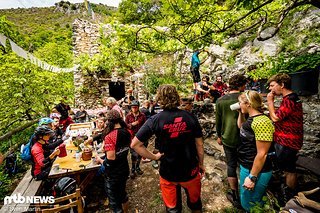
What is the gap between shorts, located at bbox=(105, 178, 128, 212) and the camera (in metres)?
2.68

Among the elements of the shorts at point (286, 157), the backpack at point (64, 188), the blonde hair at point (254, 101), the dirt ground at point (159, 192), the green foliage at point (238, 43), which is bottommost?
the dirt ground at point (159, 192)

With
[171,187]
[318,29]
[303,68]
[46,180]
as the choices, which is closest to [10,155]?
[46,180]

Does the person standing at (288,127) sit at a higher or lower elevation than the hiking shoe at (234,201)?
higher

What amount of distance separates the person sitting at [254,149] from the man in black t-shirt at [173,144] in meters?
0.55

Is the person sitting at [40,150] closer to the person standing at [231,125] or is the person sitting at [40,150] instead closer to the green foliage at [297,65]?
the person standing at [231,125]

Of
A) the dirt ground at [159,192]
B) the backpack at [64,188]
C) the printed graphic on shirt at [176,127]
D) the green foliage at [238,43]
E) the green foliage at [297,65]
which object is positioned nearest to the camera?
the printed graphic on shirt at [176,127]

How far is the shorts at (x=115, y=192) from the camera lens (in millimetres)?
2684

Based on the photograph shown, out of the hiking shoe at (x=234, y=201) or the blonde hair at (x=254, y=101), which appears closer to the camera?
the blonde hair at (x=254, y=101)

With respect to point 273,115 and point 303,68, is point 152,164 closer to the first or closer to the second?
point 273,115

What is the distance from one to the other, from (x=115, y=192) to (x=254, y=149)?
2095 mm

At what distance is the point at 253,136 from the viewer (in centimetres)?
195

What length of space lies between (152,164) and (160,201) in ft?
4.41

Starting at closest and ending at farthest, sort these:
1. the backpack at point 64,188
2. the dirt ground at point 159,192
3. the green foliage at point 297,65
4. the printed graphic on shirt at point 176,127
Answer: the printed graphic on shirt at point 176,127, the backpack at point 64,188, the dirt ground at point 159,192, the green foliage at point 297,65

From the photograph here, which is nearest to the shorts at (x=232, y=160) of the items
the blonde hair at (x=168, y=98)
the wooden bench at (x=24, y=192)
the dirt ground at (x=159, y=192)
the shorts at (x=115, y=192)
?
the dirt ground at (x=159, y=192)
